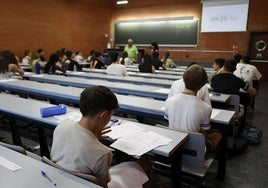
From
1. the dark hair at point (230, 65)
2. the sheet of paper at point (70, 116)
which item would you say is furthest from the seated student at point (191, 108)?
the dark hair at point (230, 65)

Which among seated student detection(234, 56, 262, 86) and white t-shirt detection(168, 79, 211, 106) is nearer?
white t-shirt detection(168, 79, 211, 106)

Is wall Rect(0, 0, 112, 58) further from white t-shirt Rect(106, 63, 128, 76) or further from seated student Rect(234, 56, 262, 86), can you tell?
seated student Rect(234, 56, 262, 86)

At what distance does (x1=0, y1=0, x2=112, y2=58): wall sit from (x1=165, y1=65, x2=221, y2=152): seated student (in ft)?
29.8

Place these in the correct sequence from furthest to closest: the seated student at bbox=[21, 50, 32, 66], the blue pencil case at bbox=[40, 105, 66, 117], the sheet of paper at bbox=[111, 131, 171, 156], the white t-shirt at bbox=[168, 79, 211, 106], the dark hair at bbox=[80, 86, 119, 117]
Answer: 1. the seated student at bbox=[21, 50, 32, 66]
2. the white t-shirt at bbox=[168, 79, 211, 106]
3. the blue pencil case at bbox=[40, 105, 66, 117]
4. the sheet of paper at bbox=[111, 131, 171, 156]
5. the dark hair at bbox=[80, 86, 119, 117]

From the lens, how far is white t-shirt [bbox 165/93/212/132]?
2.06 m

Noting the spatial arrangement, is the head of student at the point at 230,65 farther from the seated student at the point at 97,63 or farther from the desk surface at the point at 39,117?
the seated student at the point at 97,63

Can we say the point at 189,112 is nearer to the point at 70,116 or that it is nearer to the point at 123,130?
the point at 123,130

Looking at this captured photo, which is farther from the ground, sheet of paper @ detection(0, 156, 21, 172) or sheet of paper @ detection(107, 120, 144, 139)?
sheet of paper @ detection(107, 120, 144, 139)

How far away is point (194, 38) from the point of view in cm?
1107

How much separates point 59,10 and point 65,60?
4.84m

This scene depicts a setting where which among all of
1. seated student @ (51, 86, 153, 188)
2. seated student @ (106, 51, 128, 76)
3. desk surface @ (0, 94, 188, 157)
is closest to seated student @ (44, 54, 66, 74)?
seated student @ (106, 51, 128, 76)

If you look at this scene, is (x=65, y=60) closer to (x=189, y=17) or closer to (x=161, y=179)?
(x=161, y=179)

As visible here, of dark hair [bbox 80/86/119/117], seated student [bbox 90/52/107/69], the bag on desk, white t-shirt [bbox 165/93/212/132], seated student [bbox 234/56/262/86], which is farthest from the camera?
seated student [bbox 90/52/107/69]

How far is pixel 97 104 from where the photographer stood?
1304mm
